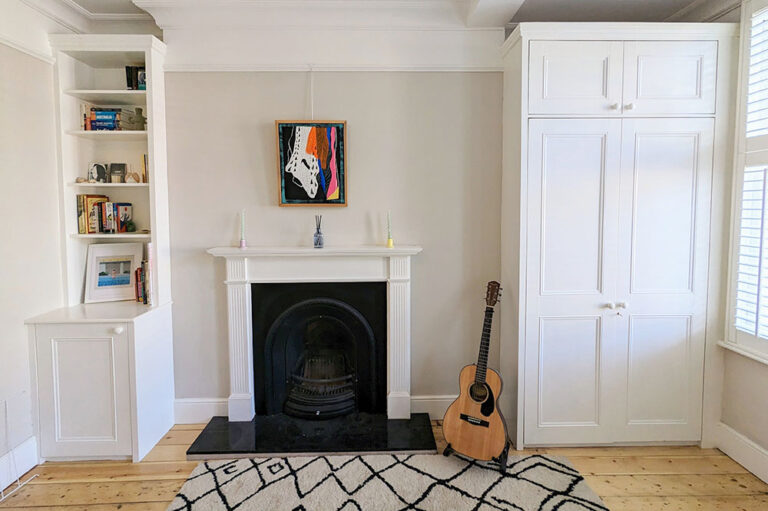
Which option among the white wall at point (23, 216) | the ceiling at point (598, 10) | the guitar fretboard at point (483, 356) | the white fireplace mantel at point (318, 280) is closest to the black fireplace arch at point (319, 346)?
the white fireplace mantel at point (318, 280)

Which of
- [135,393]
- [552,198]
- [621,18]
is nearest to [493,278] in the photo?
[552,198]

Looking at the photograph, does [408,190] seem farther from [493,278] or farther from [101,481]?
[101,481]

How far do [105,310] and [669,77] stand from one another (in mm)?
3518

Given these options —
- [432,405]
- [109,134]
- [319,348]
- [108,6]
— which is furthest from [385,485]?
[108,6]

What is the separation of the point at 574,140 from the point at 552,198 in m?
0.34

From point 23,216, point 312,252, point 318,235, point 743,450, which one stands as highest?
point 23,216

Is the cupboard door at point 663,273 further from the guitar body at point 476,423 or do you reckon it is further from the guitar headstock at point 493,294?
the guitar body at point 476,423

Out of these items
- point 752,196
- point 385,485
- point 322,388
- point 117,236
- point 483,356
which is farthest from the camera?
point 322,388

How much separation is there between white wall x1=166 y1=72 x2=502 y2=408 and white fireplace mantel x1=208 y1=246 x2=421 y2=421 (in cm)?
16

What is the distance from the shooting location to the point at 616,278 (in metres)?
2.59

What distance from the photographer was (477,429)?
8.12ft

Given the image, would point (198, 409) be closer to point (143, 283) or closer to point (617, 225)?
point (143, 283)

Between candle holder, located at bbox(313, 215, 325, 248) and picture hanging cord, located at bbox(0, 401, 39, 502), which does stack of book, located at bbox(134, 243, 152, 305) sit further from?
candle holder, located at bbox(313, 215, 325, 248)

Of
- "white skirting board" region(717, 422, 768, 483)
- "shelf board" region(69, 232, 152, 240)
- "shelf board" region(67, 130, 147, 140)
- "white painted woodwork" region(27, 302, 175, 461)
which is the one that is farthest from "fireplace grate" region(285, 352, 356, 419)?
"white skirting board" region(717, 422, 768, 483)
